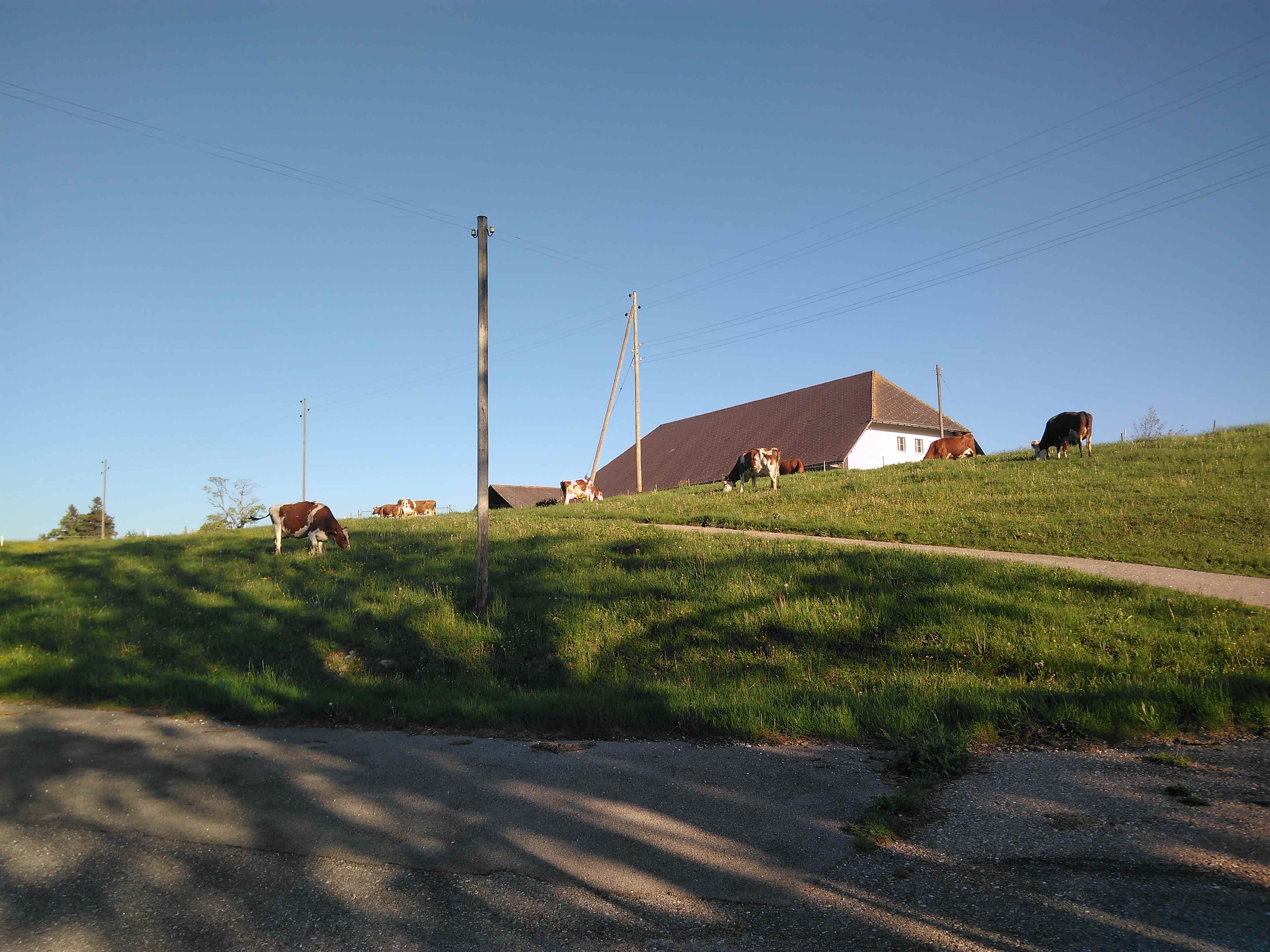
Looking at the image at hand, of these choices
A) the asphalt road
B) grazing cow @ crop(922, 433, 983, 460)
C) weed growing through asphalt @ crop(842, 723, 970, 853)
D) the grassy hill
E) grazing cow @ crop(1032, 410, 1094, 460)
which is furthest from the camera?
grazing cow @ crop(922, 433, 983, 460)

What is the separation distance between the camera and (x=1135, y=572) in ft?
45.0

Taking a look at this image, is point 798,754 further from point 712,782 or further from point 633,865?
point 633,865

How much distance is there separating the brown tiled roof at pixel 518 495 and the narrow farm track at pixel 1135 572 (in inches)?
1948

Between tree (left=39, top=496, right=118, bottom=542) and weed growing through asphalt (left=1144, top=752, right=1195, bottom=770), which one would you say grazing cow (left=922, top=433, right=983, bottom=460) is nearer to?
weed growing through asphalt (left=1144, top=752, right=1195, bottom=770)

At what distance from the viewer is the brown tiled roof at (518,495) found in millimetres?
66625

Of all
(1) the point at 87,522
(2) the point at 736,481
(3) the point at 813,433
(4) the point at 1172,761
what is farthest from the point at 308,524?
(1) the point at 87,522

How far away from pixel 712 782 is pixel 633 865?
1539mm

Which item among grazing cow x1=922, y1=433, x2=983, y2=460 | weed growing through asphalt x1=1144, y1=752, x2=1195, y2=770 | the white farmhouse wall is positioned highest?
the white farmhouse wall

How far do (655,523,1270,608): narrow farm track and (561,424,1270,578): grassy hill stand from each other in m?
0.43

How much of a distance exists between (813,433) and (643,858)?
50.4 m

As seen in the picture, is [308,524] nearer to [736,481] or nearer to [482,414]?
[482,414]

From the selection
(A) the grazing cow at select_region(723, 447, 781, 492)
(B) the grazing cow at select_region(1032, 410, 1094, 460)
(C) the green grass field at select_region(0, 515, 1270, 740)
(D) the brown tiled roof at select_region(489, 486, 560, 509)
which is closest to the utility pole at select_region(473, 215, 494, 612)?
(C) the green grass field at select_region(0, 515, 1270, 740)

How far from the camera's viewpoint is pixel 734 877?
4.49 meters

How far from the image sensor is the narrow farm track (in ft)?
39.4
